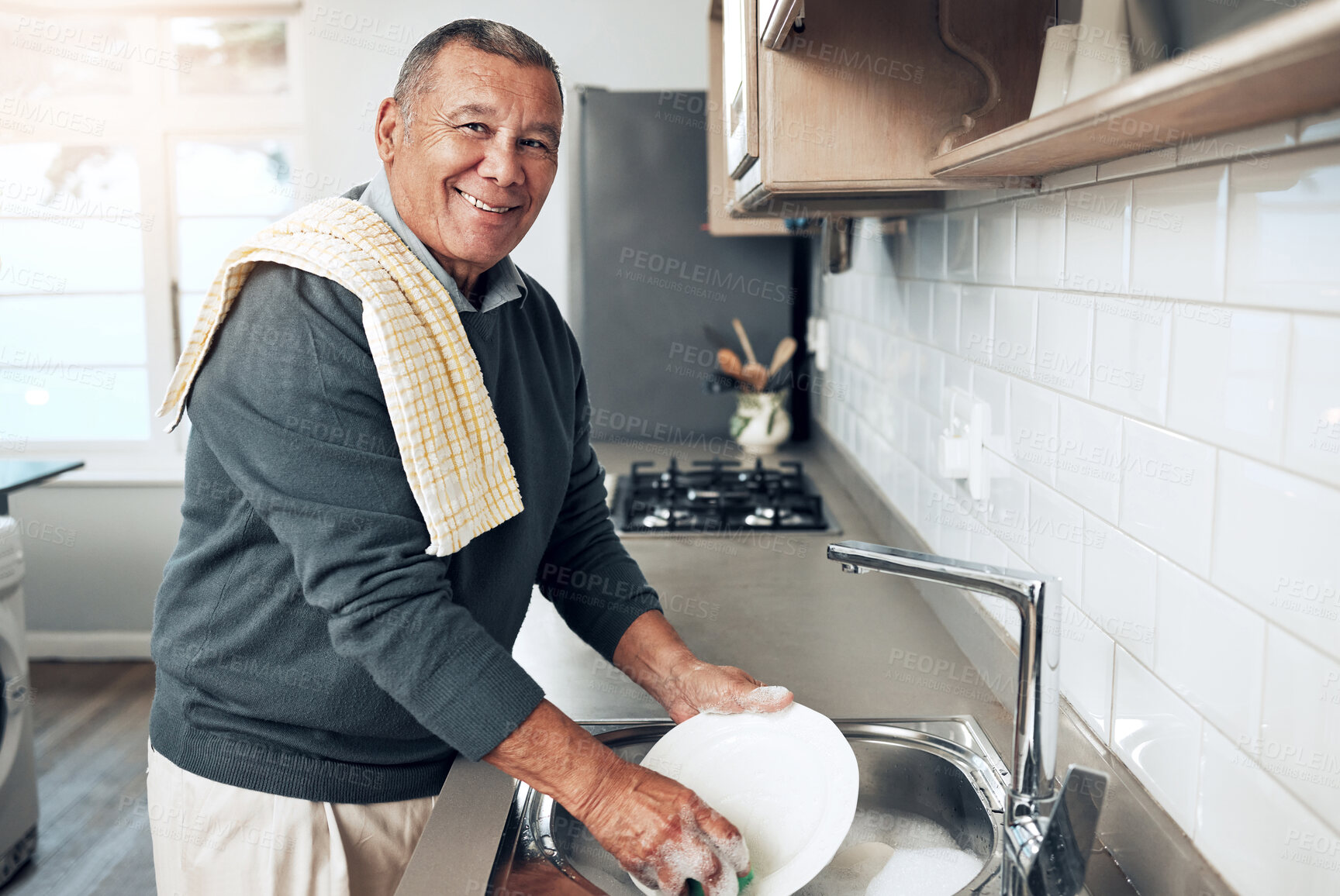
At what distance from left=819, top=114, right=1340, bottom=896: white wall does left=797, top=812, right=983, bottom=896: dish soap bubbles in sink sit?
185mm

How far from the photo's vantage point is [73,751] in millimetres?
3018

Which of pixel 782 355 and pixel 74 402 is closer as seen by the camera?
pixel 782 355

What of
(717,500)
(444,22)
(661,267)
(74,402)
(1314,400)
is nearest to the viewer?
(1314,400)

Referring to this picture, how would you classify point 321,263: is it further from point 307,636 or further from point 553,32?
point 553,32

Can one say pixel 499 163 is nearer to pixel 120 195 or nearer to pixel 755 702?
pixel 755 702

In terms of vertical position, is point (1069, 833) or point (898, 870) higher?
point (1069, 833)

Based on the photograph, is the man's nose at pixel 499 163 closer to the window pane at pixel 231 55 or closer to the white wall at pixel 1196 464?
the white wall at pixel 1196 464

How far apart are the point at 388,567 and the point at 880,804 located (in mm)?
596

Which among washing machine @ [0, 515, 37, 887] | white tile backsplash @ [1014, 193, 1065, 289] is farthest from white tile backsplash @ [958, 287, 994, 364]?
washing machine @ [0, 515, 37, 887]

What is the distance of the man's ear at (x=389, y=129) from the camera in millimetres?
1066

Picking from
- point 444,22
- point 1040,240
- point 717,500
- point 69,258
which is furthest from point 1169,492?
point 69,258

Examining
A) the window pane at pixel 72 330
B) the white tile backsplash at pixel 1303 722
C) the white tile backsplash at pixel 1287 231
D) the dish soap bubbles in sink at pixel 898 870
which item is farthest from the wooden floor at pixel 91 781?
the white tile backsplash at pixel 1287 231

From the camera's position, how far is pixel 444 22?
3.52 meters

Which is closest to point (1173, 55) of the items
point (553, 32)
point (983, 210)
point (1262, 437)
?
point (1262, 437)
